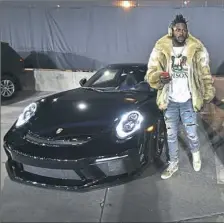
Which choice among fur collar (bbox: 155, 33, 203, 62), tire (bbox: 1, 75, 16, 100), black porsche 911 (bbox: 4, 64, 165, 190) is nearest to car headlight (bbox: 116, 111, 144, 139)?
black porsche 911 (bbox: 4, 64, 165, 190)

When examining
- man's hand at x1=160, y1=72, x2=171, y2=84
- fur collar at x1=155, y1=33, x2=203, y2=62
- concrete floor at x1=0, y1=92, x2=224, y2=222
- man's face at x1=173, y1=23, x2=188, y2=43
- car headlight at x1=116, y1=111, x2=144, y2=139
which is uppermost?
man's face at x1=173, y1=23, x2=188, y2=43

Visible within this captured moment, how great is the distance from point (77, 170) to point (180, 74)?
3.33 ft

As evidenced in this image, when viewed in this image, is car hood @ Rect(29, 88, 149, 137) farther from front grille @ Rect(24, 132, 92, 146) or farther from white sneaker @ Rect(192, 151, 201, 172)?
white sneaker @ Rect(192, 151, 201, 172)

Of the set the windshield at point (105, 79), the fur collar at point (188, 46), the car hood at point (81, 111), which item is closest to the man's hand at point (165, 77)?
the fur collar at point (188, 46)

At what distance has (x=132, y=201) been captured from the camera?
2.18 metres

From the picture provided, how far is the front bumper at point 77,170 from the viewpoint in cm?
214

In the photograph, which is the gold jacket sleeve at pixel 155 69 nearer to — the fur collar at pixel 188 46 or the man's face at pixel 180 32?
the fur collar at pixel 188 46

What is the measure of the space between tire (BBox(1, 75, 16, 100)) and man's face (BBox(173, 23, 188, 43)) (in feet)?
11.5

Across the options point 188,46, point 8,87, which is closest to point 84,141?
point 188,46

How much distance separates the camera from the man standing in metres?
2.30

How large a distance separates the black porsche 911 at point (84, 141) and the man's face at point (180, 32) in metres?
0.65

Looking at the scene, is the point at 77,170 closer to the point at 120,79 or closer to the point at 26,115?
the point at 26,115

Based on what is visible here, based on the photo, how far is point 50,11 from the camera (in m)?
5.28

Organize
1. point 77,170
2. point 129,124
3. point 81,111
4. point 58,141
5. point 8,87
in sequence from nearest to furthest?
point 77,170
point 58,141
point 129,124
point 81,111
point 8,87
